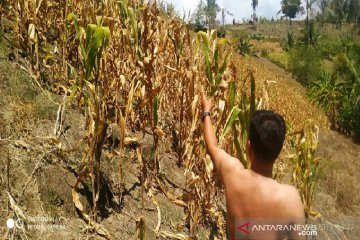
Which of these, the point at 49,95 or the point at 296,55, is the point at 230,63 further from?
the point at 296,55

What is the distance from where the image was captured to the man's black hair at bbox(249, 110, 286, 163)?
5.45ft

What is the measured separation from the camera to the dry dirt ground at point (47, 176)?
2486 millimetres

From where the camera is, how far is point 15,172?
260 centimetres

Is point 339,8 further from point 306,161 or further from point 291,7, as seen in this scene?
point 306,161

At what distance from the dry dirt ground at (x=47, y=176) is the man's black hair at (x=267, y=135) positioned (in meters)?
1.44

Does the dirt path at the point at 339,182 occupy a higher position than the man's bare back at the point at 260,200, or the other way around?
the man's bare back at the point at 260,200

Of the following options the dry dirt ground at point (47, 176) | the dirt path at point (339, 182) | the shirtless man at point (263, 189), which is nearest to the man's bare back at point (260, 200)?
the shirtless man at point (263, 189)

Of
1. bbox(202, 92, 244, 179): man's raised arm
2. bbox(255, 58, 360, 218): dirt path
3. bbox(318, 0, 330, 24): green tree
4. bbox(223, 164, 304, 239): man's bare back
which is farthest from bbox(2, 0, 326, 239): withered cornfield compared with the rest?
bbox(318, 0, 330, 24): green tree

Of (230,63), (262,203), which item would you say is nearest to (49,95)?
(230,63)

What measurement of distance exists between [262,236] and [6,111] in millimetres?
2218

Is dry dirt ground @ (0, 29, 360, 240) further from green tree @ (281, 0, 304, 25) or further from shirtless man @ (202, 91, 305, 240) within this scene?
green tree @ (281, 0, 304, 25)

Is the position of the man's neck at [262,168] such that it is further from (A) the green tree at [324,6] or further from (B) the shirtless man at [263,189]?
(A) the green tree at [324,6]

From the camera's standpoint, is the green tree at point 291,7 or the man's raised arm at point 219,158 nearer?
the man's raised arm at point 219,158

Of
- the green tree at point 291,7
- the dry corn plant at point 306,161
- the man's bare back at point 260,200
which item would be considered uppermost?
the green tree at point 291,7
